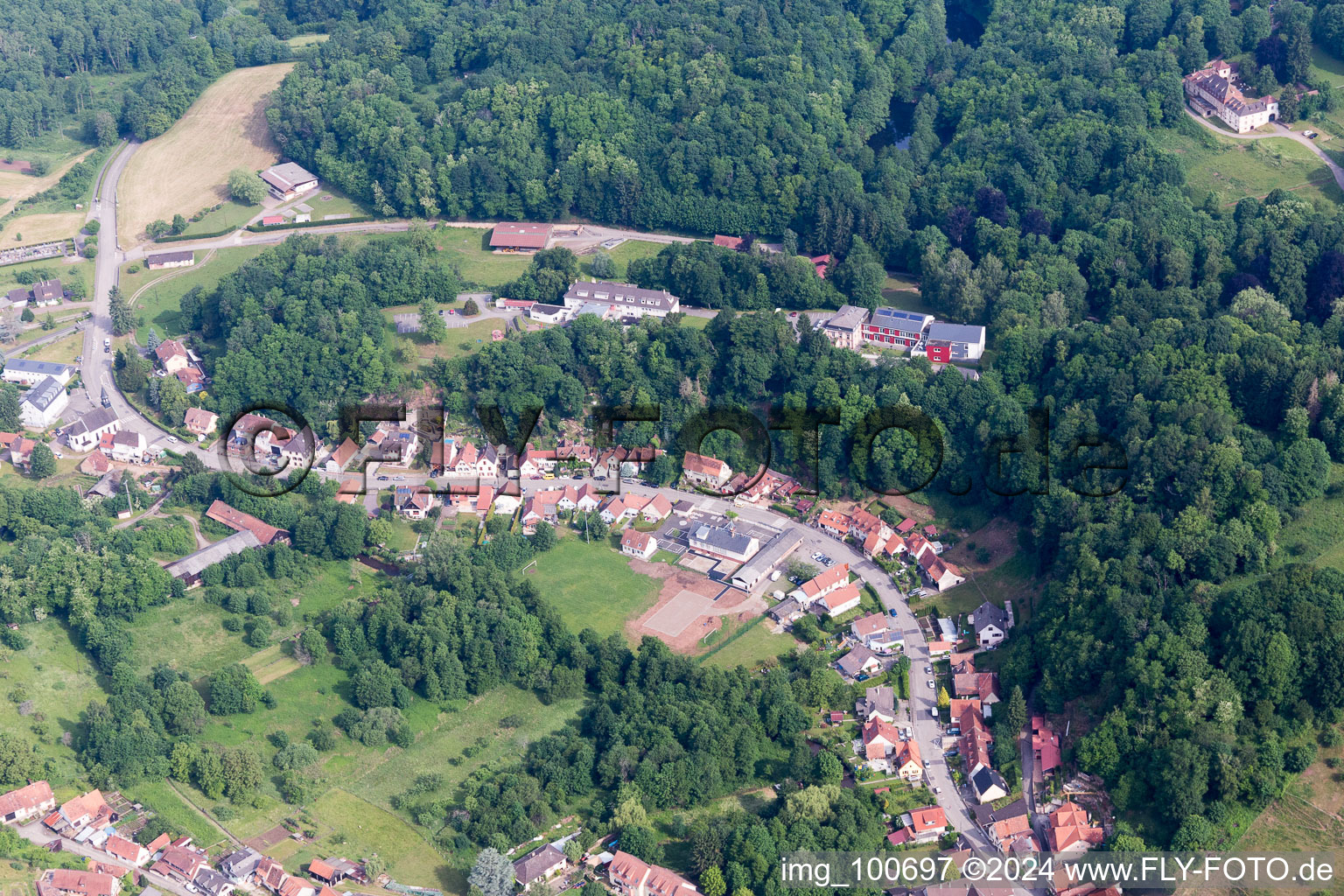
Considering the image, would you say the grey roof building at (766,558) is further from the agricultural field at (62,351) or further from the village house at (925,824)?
the agricultural field at (62,351)

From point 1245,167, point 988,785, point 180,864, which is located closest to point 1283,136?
point 1245,167

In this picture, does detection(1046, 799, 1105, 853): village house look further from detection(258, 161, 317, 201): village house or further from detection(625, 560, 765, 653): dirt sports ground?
detection(258, 161, 317, 201): village house

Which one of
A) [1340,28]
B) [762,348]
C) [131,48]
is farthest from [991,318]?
[131,48]

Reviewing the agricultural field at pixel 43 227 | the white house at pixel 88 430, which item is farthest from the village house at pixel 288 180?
the white house at pixel 88 430

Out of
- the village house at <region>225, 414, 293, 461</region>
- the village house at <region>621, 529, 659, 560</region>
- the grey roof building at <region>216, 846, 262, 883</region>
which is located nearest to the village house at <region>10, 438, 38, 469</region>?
the village house at <region>225, 414, 293, 461</region>

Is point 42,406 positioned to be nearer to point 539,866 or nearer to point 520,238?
point 520,238

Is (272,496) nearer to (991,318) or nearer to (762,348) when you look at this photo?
(762,348)

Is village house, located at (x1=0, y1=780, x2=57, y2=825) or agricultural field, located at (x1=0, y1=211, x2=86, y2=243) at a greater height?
agricultural field, located at (x1=0, y1=211, x2=86, y2=243)
